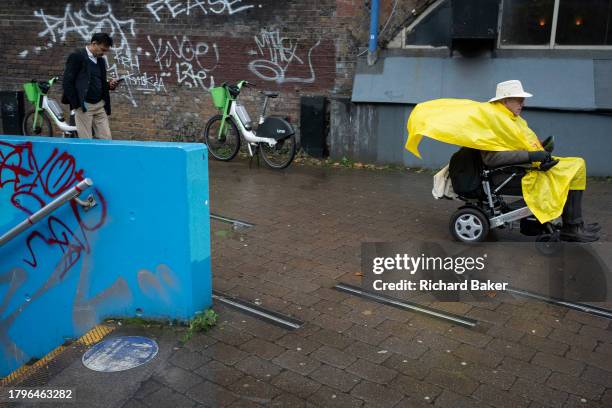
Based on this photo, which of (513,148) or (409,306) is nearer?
(409,306)

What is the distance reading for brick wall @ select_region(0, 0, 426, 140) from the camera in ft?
33.1

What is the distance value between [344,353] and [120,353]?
4.65ft

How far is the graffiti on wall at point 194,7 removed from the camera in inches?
412

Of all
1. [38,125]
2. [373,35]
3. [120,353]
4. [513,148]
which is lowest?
[120,353]

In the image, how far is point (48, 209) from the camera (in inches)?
157

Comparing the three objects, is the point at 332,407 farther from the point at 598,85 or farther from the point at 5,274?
the point at 598,85

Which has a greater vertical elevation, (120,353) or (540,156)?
(540,156)

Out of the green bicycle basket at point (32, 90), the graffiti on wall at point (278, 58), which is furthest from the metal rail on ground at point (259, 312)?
the green bicycle basket at point (32, 90)

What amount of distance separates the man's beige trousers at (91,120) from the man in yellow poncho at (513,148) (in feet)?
14.6

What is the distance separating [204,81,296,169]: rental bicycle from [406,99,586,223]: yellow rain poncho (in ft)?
13.3

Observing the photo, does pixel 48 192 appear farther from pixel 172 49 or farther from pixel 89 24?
pixel 89 24

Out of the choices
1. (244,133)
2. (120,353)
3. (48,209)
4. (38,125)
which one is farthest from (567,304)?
(38,125)

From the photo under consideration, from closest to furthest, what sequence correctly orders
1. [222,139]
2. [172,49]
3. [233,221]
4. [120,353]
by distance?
[120,353] < [233,221] < [222,139] < [172,49]

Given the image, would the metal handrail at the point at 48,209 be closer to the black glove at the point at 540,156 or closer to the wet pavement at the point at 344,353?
the wet pavement at the point at 344,353
